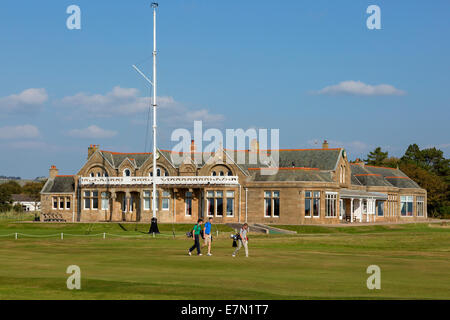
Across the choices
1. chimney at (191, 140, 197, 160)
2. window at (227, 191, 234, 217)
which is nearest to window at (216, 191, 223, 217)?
window at (227, 191, 234, 217)

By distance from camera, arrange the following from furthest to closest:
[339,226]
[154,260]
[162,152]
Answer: [162,152]
[339,226]
[154,260]

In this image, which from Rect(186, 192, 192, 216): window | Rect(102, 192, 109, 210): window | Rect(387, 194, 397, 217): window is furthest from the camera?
Rect(387, 194, 397, 217): window

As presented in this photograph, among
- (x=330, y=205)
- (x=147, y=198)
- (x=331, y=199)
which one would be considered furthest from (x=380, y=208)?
(x=147, y=198)

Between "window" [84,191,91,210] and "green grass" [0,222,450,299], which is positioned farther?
"window" [84,191,91,210]

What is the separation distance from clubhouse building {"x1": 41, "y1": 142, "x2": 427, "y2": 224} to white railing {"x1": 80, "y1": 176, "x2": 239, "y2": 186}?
0.10 meters

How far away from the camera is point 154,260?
97.3 ft

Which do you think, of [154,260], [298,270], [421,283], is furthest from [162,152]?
[421,283]

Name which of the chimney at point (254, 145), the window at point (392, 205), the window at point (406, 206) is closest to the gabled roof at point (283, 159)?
the chimney at point (254, 145)

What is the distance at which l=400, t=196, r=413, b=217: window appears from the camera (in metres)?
84.5

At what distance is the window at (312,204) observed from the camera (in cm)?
6588

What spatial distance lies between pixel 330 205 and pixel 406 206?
842 inches

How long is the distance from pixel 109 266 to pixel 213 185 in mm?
42499

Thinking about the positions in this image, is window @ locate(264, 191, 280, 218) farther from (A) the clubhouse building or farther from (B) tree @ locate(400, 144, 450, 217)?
(B) tree @ locate(400, 144, 450, 217)
